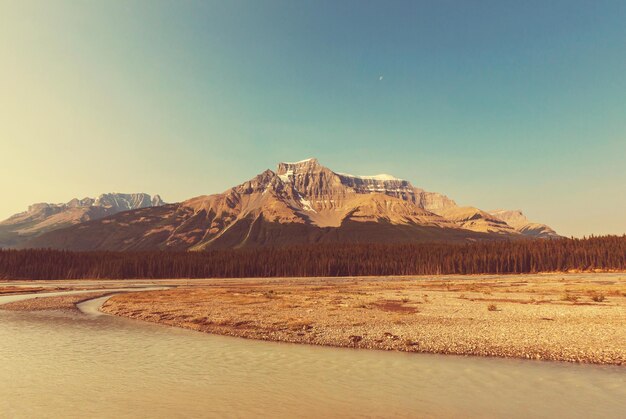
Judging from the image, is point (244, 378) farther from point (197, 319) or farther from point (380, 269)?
point (380, 269)

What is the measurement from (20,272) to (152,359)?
16209cm

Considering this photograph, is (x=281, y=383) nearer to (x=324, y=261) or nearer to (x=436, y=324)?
(x=436, y=324)

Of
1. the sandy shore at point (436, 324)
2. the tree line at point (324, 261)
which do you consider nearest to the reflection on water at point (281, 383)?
the sandy shore at point (436, 324)

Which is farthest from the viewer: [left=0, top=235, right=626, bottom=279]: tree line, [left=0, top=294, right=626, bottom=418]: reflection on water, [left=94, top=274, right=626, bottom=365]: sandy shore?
[left=0, top=235, right=626, bottom=279]: tree line

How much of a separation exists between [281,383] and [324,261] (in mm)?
149508

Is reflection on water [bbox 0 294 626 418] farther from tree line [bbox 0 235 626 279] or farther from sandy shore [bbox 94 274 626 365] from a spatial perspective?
tree line [bbox 0 235 626 279]

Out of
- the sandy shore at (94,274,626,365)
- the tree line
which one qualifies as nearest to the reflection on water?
the sandy shore at (94,274,626,365)

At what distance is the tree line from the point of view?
14262 centimetres

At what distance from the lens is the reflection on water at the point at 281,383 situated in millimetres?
15289

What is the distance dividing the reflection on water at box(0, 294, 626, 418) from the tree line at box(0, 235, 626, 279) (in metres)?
137

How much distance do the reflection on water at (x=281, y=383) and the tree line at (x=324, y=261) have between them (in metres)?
137

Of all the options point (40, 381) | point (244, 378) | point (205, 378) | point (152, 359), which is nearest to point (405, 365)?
point (244, 378)

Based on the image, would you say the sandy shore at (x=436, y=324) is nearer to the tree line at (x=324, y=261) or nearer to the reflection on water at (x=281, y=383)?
the reflection on water at (x=281, y=383)

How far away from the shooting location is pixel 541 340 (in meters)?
27.2
